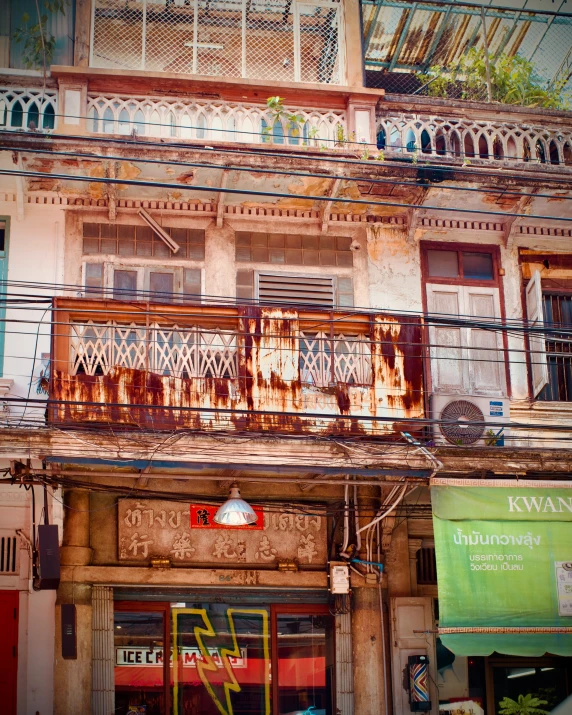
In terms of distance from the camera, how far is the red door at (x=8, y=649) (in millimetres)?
10812

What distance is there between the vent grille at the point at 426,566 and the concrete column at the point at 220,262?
3.88 m

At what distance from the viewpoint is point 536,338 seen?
12711 mm

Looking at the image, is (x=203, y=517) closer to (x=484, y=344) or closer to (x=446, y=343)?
(x=446, y=343)

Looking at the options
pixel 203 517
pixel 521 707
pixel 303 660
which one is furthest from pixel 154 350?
pixel 521 707

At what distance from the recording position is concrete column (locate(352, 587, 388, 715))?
1155 centimetres

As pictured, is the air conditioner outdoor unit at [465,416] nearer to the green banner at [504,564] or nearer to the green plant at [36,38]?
the green banner at [504,564]

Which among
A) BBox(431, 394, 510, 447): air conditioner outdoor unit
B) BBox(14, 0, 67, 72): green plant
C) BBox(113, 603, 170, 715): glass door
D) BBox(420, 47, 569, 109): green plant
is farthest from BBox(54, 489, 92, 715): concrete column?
BBox(420, 47, 569, 109): green plant

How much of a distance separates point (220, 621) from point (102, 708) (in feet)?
5.23

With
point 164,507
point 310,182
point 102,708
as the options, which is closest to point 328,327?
point 310,182

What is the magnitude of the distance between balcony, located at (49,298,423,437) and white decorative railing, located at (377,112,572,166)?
2.55 metres

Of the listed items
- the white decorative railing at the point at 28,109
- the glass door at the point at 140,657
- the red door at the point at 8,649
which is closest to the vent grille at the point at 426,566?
the glass door at the point at 140,657

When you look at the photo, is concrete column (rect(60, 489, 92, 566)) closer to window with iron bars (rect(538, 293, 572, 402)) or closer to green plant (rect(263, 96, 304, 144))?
green plant (rect(263, 96, 304, 144))

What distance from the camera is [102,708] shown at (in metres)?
11.1

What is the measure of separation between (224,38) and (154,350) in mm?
4365
